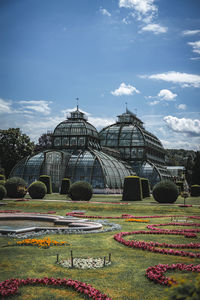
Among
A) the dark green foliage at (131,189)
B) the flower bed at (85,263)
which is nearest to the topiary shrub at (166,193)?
the dark green foliage at (131,189)

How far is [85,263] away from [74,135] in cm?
6054

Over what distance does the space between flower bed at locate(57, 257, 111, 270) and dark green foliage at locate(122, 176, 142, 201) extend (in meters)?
30.8

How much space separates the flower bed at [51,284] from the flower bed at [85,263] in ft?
5.03

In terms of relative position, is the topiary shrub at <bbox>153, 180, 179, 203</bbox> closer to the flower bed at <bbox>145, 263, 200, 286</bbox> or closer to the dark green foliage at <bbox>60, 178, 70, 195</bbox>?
the dark green foliage at <bbox>60, 178, 70, 195</bbox>

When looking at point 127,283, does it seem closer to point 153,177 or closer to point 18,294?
point 18,294

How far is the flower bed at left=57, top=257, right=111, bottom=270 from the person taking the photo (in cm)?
1019

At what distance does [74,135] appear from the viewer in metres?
70.4

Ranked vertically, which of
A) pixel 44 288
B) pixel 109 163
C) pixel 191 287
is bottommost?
pixel 44 288

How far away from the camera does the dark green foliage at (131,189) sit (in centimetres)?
4166

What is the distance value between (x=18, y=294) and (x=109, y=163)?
185ft

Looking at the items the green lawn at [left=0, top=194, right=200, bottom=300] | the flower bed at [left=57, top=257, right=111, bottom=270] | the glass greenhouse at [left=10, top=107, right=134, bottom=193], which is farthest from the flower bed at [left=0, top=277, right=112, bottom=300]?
the glass greenhouse at [left=10, top=107, right=134, bottom=193]

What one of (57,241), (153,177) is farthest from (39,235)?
(153,177)

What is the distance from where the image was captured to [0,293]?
7.59 meters

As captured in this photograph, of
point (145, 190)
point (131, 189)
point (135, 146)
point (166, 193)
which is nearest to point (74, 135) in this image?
point (135, 146)
